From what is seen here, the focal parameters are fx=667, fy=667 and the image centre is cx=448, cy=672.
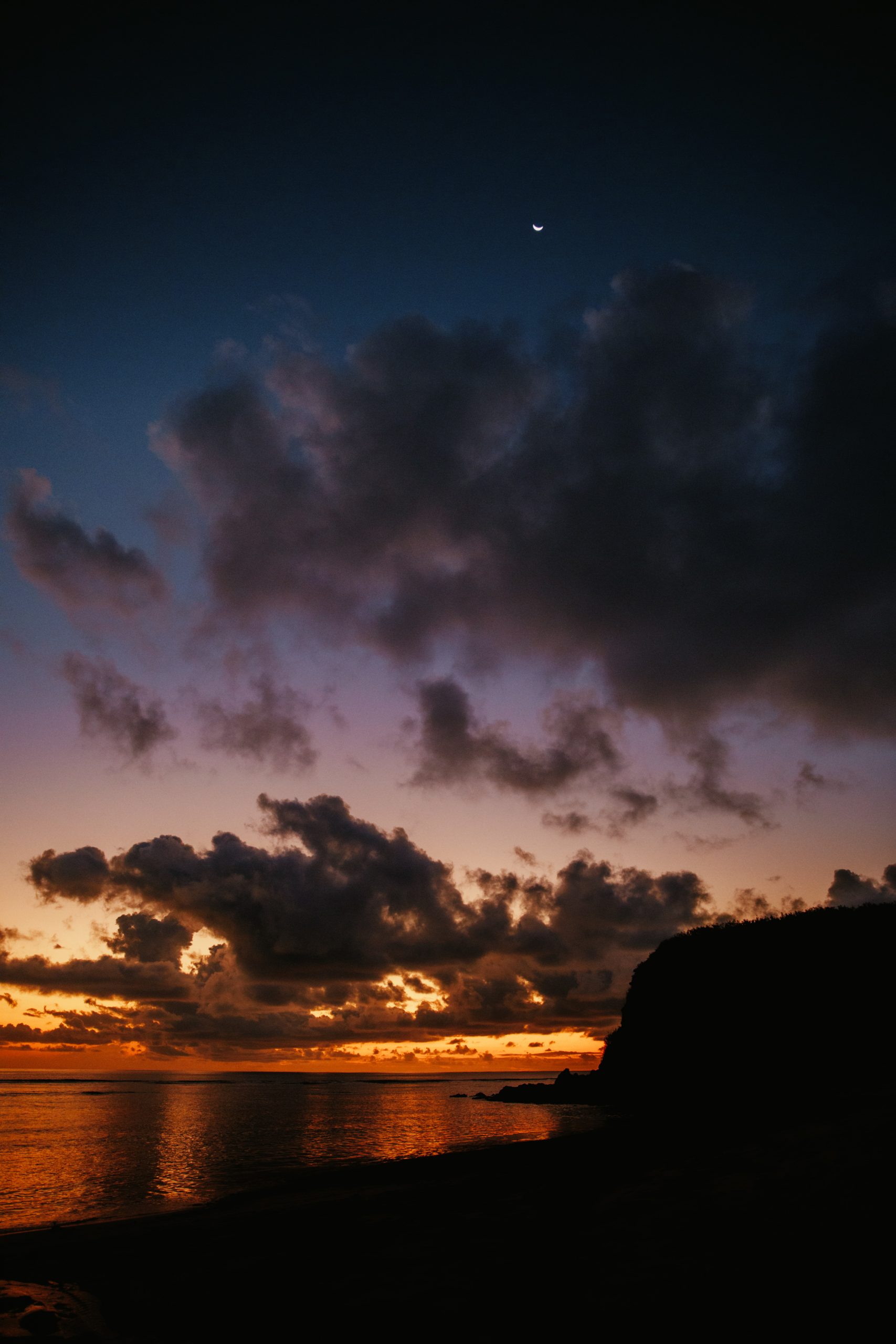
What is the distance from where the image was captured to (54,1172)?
113ft

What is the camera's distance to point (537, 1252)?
42.2 ft

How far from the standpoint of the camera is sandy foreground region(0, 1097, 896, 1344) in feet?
32.7

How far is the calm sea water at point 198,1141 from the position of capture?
1108 inches

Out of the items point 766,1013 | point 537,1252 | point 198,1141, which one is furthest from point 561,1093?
point 537,1252

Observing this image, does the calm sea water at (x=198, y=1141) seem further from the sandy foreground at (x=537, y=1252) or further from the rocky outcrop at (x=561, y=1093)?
the sandy foreground at (x=537, y=1252)

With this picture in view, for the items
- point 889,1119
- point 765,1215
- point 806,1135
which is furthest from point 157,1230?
point 889,1119

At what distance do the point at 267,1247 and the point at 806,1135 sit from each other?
14046 millimetres

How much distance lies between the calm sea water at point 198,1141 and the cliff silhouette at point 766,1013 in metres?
8.48

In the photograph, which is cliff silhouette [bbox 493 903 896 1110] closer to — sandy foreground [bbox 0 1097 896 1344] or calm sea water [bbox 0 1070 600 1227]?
calm sea water [bbox 0 1070 600 1227]

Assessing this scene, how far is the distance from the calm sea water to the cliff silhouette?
8480mm

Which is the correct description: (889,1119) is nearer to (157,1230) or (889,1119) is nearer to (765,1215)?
(765,1215)

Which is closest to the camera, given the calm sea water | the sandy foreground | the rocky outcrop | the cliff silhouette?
the sandy foreground

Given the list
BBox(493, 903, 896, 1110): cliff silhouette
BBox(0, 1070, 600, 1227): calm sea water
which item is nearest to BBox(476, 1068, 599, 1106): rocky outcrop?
BBox(0, 1070, 600, 1227): calm sea water

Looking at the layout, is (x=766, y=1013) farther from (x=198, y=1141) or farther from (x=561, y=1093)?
(x=561, y=1093)
